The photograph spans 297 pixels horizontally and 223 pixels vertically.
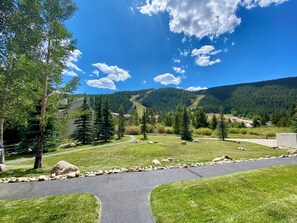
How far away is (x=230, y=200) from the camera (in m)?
4.15

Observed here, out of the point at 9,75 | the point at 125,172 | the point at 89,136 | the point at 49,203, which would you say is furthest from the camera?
the point at 89,136

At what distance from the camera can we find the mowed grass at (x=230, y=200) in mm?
3498

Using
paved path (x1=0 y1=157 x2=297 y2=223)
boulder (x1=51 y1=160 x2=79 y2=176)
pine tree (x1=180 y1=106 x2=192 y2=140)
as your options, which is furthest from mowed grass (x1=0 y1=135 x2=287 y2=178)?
pine tree (x1=180 y1=106 x2=192 y2=140)

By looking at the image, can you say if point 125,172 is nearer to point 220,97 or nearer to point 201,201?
point 201,201

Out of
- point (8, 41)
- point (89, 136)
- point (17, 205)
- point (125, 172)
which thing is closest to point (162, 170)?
point (125, 172)

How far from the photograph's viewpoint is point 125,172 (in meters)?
6.69

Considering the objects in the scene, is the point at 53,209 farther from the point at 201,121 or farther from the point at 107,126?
the point at 201,121

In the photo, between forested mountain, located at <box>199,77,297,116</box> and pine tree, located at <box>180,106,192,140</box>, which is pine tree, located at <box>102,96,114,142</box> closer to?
pine tree, located at <box>180,106,192,140</box>

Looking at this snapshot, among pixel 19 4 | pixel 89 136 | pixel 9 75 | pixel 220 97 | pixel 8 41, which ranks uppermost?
pixel 220 97

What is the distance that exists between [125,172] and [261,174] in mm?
5252

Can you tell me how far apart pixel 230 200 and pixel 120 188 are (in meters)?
3.19

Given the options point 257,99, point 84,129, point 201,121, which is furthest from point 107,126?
point 257,99

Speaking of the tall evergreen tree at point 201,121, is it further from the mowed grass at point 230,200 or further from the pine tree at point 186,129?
the mowed grass at point 230,200

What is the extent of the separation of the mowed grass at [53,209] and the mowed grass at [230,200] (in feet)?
5.19
